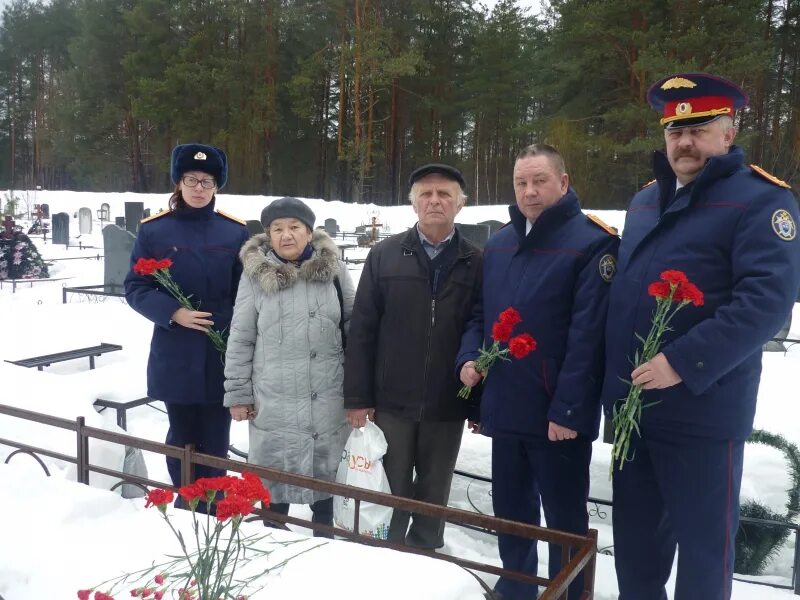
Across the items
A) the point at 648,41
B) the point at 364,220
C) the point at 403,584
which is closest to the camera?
the point at 403,584

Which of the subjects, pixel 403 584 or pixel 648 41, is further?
pixel 648 41

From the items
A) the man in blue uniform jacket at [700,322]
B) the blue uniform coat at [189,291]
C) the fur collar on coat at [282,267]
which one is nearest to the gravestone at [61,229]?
the blue uniform coat at [189,291]

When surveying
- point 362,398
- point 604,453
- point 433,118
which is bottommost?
point 604,453

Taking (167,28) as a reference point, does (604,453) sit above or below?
below

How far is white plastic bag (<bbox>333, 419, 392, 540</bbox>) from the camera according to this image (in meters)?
2.87

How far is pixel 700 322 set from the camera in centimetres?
208

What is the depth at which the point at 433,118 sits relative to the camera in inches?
1374

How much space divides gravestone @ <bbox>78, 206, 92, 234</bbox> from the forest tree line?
11.4 meters

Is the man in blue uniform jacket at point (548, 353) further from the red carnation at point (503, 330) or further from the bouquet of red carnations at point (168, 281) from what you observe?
the bouquet of red carnations at point (168, 281)

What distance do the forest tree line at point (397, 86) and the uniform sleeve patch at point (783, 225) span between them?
2040cm

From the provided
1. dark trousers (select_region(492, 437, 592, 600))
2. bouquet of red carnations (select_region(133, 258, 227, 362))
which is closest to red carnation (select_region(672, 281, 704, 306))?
dark trousers (select_region(492, 437, 592, 600))

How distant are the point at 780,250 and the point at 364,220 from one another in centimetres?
2338

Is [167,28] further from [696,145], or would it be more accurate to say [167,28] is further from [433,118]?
[696,145]

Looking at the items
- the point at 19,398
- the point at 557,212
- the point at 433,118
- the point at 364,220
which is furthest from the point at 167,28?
the point at 557,212
